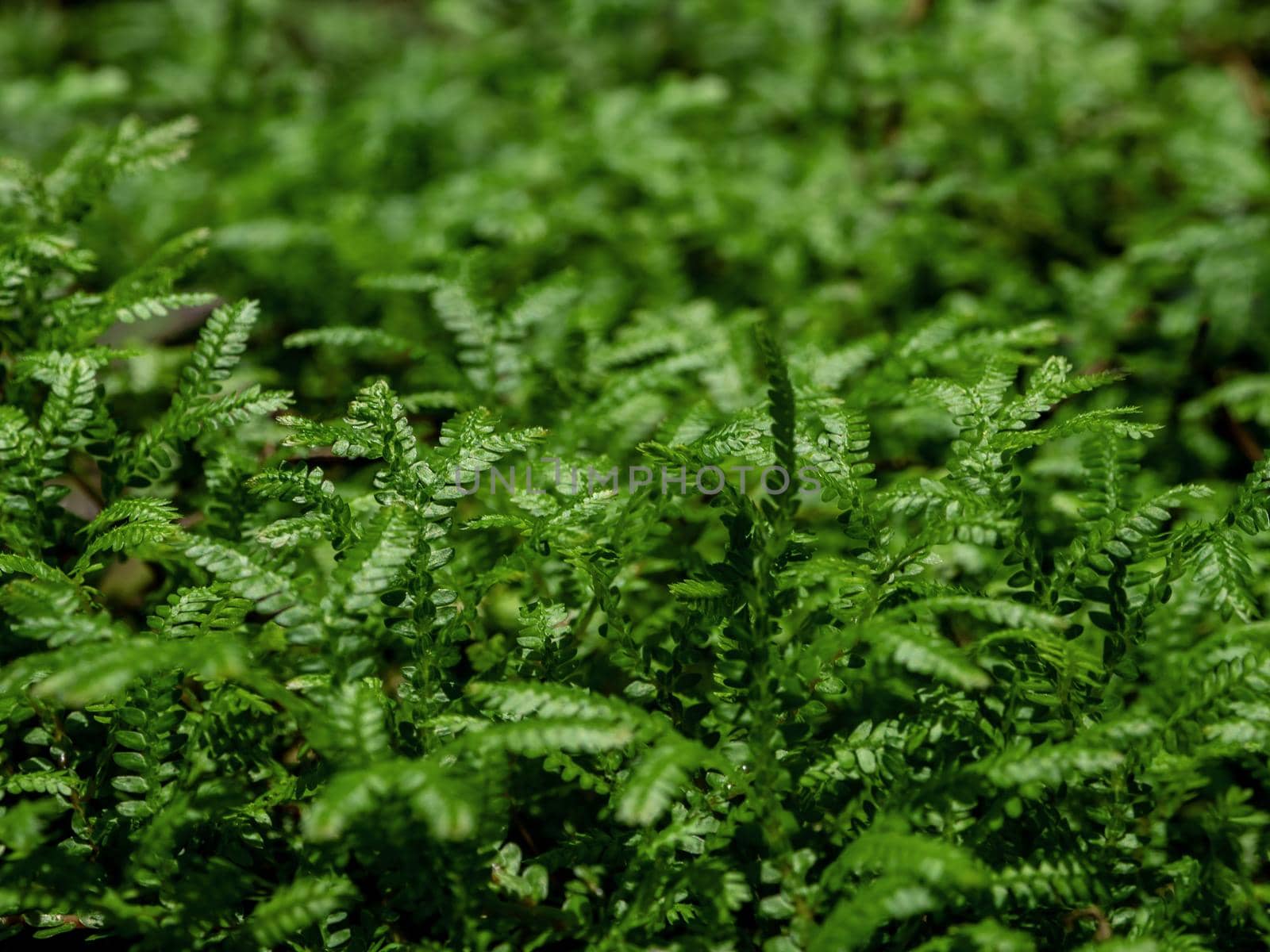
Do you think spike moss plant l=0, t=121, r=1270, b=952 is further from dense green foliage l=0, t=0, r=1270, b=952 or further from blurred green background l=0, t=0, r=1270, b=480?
blurred green background l=0, t=0, r=1270, b=480

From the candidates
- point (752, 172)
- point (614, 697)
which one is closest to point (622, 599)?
point (614, 697)

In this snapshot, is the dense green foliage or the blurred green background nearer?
the dense green foliage

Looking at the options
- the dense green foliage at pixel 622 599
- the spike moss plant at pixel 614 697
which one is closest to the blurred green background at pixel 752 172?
the dense green foliage at pixel 622 599

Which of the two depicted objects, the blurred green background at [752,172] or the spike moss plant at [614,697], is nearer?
the spike moss plant at [614,697]

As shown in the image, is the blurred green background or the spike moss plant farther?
the blurred green background

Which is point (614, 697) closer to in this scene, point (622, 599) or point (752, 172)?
point (622, 599)

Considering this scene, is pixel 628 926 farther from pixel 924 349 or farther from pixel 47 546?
pixel 924 349

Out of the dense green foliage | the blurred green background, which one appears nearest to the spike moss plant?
the dense green foliage

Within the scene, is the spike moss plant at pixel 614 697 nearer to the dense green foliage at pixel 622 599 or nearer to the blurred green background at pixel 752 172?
the dense green foliage at pixel 622 599
